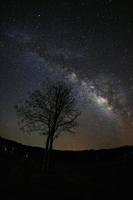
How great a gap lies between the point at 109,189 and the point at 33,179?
25.8ft

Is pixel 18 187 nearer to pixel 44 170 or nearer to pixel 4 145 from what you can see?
pixel 44 170

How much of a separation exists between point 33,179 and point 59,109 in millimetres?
11612

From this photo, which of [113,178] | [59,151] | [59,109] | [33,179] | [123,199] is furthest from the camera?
[59,151]

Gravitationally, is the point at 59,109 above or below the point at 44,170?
above

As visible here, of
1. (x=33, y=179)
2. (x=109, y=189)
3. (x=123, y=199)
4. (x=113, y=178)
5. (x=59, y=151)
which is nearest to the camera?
(x=123, y=199)

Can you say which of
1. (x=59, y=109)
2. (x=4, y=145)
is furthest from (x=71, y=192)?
(x=4, y=145)

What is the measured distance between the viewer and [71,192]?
1616 centimetres

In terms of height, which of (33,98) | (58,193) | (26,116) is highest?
(33,98)

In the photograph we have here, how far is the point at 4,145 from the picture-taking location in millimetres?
57844

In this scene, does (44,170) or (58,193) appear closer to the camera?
(58,193)

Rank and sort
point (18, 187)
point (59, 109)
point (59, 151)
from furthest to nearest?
1. point (59, 151)
2. point (59, 109)
3. point (18, 187)

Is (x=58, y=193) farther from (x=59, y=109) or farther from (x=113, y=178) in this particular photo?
(x=59, y=109)

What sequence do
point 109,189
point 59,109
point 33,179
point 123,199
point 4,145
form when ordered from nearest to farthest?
point 123,199 → point 109,189 → point 33,179 → point 59,109 → point 4,145

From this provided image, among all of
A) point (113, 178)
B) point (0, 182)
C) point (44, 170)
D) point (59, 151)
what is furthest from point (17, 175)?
point (59, 151)
